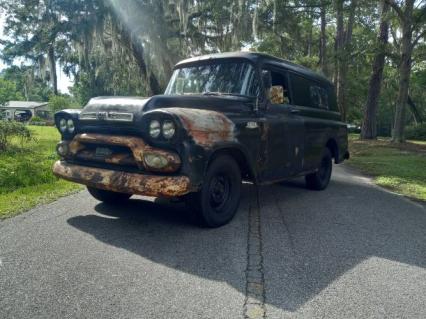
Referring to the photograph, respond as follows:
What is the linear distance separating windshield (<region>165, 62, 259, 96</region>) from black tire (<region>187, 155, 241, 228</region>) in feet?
3.50

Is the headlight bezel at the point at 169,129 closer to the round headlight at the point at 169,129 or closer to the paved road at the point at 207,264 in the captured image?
the round headlight at the point at 169,129

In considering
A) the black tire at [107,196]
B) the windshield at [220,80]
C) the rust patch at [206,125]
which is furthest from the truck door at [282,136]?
the black tire at [107,196]

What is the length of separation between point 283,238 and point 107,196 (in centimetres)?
264

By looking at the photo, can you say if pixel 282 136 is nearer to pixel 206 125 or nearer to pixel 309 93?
pixel 309 93

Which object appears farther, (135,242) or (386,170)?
(386,170)

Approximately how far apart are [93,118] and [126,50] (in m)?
14.0

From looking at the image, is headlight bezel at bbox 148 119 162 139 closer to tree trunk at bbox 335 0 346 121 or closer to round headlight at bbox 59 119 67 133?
round headlight at bbox 59 119 67 133

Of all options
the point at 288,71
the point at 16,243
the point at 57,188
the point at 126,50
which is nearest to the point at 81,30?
the point at 126,50

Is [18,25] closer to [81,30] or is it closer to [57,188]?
[81,30]

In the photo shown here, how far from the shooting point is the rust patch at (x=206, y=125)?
4.15m

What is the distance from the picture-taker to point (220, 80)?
5445mm

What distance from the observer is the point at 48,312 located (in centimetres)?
271

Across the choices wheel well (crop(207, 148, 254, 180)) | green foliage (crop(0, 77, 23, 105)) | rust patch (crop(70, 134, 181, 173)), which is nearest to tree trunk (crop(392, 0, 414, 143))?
wheel well (crop(207, 148, 254, 180))

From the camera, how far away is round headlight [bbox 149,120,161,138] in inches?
164
